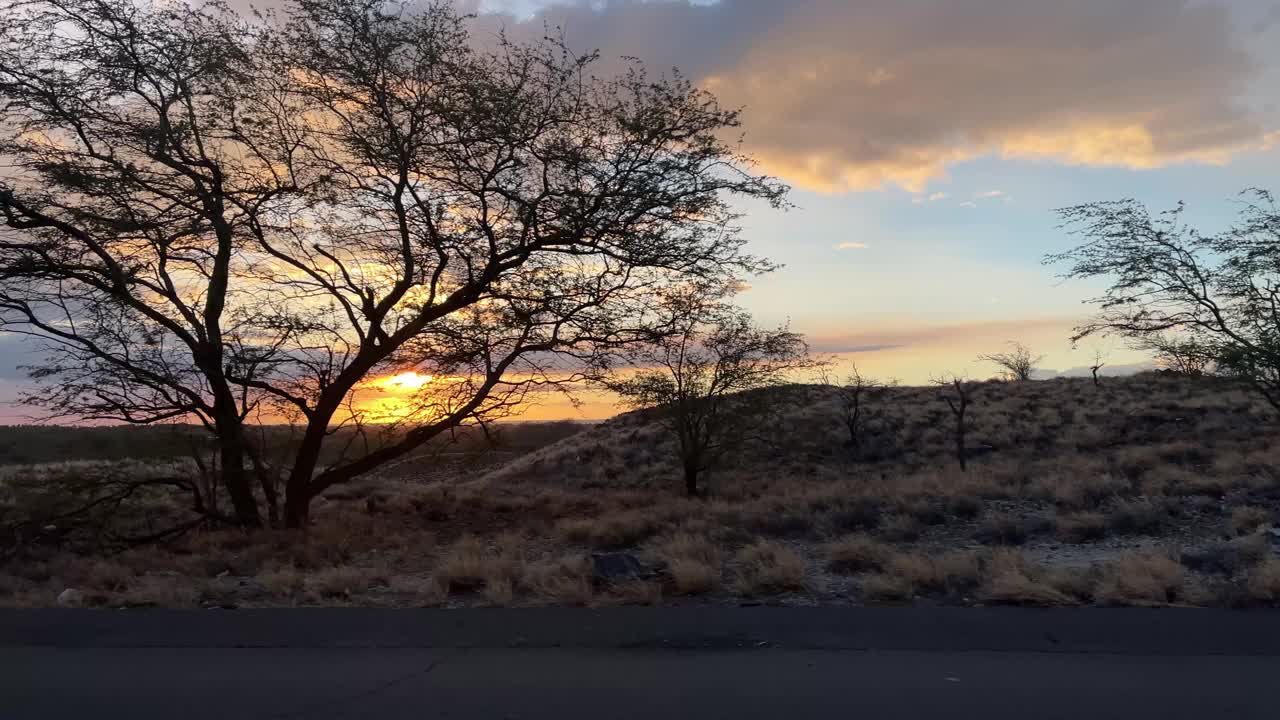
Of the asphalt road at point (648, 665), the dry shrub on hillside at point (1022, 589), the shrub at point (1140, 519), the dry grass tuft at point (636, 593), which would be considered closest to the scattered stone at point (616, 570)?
the dry grass tuft at point (636, 593)

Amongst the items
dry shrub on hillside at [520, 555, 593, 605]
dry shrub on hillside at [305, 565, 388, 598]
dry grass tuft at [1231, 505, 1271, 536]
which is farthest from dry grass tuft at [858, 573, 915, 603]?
dry grass tuft at [1231, 505, 1271, 536]

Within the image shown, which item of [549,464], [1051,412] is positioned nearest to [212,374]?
[549,464]

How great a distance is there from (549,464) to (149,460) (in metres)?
23.3

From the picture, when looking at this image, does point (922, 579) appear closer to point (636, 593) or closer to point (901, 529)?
point (636, 593)

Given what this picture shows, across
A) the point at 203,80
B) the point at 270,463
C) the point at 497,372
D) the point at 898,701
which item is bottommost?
the point at 898,701

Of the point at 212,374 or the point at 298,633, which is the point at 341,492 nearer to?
the point at 212,374

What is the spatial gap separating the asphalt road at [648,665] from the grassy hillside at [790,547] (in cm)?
84

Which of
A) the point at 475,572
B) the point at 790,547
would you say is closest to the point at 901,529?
the point at 790,547

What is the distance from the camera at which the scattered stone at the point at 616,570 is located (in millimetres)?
9047

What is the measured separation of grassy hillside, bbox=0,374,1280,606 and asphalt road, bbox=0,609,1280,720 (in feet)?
2.77

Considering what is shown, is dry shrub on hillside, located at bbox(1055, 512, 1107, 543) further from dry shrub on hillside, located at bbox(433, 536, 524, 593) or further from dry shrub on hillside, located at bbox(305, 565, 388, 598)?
dry shrub on hillside, located at bbox(305, 565, 388, 598)

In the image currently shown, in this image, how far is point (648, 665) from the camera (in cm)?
621

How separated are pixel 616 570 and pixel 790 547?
136 inches

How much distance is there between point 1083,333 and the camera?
1992 centimetres
